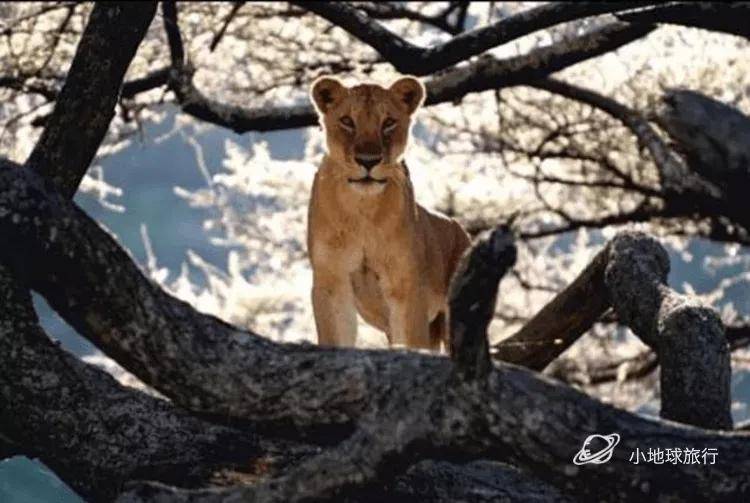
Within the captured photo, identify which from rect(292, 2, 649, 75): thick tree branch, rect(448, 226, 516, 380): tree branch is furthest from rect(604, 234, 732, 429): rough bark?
rect(292, 2, 649, 75): thick tree branch

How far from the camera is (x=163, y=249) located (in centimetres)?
5731

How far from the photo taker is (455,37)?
7148mm

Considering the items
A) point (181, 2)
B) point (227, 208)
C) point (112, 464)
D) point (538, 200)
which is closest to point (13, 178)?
point (112, 464)

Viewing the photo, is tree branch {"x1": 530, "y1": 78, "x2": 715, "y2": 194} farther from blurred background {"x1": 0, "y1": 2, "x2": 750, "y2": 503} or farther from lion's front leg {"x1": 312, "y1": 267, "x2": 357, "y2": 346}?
lion's front leg {"x1": 312, "y1": 267, "x2": 357, "y2": 346}

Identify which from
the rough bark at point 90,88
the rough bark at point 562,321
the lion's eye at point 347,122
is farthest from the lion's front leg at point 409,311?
the rough bark at point 90,88

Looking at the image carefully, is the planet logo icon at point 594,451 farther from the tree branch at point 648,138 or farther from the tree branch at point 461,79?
the tree branch at point 648,138

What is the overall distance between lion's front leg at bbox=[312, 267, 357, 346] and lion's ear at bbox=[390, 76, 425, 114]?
0.66m

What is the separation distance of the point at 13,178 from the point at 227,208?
11.9 m

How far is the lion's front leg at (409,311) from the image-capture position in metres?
5.59

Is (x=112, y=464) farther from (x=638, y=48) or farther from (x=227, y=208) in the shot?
(x=227, y=208)

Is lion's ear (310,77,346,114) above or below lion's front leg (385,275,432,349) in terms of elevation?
above

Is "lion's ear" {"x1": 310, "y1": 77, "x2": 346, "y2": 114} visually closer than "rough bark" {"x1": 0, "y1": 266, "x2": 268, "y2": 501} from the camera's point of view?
No

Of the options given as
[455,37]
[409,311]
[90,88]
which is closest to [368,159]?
[409,311]

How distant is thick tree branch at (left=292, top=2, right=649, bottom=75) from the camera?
6.68 m
